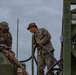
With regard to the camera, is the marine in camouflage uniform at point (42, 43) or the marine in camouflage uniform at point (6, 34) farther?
the marine in camouflage uniform at point (42, 43)

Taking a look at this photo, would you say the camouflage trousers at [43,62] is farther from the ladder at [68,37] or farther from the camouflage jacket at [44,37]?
the ladder at [68,37]

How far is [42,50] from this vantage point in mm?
9789

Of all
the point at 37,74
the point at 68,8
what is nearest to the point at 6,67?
the point at 68,8

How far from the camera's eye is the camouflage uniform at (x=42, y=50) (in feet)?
32.3

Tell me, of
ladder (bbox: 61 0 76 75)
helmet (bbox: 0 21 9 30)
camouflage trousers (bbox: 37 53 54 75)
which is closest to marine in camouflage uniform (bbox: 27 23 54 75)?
camouflage trousers (bbox: 37 53 54 75)

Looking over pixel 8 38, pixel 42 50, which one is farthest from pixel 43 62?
pixel 8 38

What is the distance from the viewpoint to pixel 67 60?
23.3 ft

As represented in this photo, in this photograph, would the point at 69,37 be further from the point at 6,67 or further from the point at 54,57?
the point at 54,57

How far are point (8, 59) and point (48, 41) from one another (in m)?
3.20

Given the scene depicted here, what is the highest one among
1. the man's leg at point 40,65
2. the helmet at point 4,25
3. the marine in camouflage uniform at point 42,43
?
the helmet at point 4,25

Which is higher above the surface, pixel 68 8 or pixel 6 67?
pixel 68 8

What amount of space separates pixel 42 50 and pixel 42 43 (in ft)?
0.59

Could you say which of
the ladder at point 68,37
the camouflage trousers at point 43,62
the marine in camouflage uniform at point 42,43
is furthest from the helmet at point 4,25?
the ladder at point 68,37

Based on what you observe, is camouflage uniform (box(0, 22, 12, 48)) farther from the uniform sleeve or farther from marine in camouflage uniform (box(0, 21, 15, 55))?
the uniform sleeve
